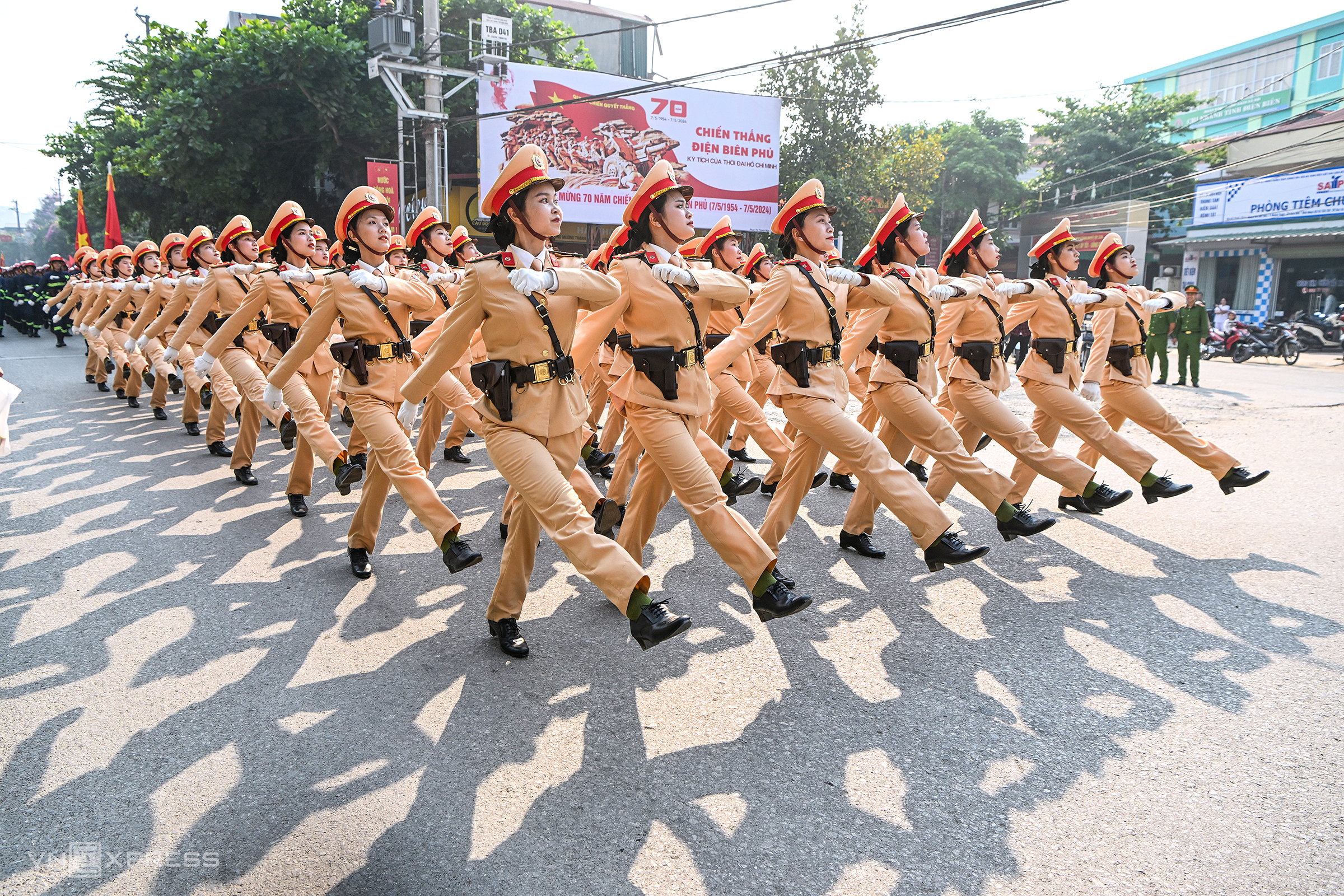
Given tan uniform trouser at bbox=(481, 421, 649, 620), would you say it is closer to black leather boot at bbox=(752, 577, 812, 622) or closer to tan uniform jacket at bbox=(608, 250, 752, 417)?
tan uniform jacket at bbox=(608, 250, 752, 417)

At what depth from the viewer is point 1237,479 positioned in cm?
600

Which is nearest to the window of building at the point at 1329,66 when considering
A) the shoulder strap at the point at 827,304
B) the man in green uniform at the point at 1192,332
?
the man in green uniform at the point at 1192,332

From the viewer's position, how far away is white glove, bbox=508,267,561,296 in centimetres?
367

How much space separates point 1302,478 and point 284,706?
8.47m

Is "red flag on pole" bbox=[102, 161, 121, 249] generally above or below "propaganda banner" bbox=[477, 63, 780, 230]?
below

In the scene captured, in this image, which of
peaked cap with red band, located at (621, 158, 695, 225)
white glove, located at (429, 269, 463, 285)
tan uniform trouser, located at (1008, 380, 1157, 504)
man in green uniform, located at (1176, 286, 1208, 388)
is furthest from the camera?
man in green uniform, located at (1176, 286, 1208, 388)

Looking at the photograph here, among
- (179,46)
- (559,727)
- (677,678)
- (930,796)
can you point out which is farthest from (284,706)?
(179,46)

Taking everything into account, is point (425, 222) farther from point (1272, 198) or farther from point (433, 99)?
point (1272, 198)

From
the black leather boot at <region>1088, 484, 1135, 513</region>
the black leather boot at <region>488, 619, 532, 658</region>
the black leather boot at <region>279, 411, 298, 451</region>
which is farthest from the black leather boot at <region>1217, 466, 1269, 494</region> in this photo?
the black leather boot at <region>279, 411, 298, 451</region>

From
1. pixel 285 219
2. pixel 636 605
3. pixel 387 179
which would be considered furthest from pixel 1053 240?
pixel 387 179

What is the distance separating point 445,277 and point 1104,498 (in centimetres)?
566

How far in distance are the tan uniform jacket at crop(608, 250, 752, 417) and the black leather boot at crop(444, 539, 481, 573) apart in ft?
3.63

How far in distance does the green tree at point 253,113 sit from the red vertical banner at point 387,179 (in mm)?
3944

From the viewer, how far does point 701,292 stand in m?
4.33
